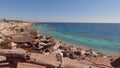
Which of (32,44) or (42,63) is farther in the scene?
(32,44)

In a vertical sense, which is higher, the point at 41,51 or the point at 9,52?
the point at 9,52

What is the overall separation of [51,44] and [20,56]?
18213 millimetres

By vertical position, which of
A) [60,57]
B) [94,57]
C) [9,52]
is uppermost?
[9,52]

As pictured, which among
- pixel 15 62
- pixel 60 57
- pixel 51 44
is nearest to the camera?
pixel 15 62

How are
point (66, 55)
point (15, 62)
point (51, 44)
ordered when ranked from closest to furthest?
point (15, 62) < point (66, 55) < point (51, 44)

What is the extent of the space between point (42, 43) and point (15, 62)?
17436 millimetres

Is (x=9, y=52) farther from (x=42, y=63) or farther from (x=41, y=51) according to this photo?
(x=41, y=51)

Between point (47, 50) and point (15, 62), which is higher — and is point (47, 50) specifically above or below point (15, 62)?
below

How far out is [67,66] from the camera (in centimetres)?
720

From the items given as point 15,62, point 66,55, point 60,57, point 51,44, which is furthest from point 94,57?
point 15,62

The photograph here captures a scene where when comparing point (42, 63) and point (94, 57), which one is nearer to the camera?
point (42, 63)

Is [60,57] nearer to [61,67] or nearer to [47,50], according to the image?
[61,67]

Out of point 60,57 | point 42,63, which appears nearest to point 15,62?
point 42,63

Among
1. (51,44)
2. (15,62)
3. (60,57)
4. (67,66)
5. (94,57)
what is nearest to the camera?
(67,66)
